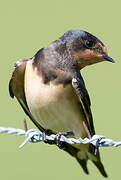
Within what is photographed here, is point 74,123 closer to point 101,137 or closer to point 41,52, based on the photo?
point 41,52

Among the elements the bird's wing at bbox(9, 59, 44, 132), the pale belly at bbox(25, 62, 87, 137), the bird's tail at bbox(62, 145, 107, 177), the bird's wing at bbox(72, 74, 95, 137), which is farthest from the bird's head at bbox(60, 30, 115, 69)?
the bird's tail at bbox(62, 145, 107, 177)

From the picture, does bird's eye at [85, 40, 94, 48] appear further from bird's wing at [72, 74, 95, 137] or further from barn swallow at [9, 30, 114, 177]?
bird's wing at [72, 74, 95, 137]

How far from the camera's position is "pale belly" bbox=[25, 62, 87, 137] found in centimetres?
570

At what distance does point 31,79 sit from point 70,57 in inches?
21.4

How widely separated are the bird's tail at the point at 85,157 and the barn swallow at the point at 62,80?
0.68 meters

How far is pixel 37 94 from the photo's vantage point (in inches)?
226

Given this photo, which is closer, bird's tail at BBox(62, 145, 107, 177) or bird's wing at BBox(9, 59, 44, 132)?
bird's wing at BBox(9, 59, 44, 132)

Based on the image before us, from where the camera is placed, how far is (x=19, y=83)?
20.4 feet

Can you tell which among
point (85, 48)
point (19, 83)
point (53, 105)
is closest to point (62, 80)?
point (53, 105)

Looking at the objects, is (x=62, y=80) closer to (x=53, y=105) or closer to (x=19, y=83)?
(x=53, y=105)

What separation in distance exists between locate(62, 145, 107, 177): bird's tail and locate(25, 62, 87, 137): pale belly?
76 centimetres

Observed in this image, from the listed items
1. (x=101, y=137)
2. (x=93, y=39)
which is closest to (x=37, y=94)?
(x=93, y=39)

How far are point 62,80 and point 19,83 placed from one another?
74cm

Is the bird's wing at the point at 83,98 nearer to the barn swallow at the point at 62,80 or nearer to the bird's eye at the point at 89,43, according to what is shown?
the barn swallow at the point at 62,80
